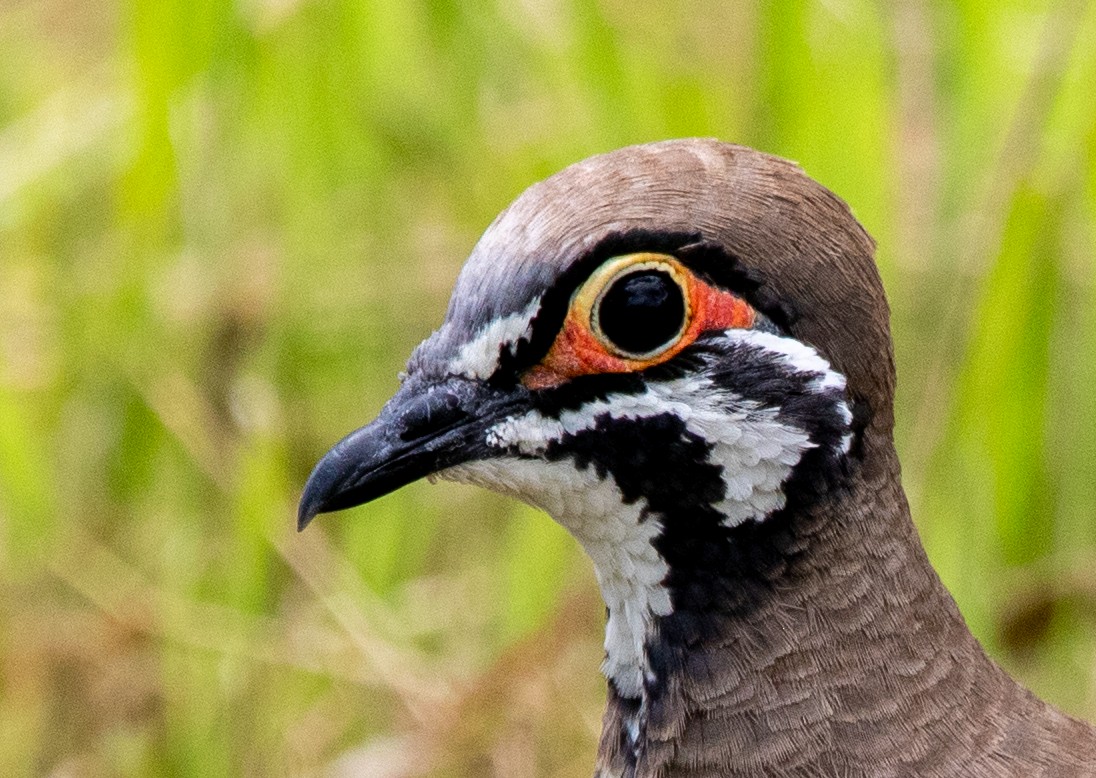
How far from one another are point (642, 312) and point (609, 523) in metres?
0.38

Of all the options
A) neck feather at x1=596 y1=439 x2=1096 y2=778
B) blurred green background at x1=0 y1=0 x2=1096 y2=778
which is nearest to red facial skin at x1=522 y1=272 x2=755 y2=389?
neck feather at x1=596 y1=439 x2=1096 y2=778

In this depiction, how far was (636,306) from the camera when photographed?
241 centimetres

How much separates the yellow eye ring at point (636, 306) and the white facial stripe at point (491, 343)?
79 millimetres

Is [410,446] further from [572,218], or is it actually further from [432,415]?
[572,218]

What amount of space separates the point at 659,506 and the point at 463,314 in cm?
45

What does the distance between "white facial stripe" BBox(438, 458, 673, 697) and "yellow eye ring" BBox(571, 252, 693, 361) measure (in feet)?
0.77

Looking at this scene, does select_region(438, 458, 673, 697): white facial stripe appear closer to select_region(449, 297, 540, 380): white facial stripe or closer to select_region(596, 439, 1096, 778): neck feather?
select_region(596, 439, 1096, 778): neck feather

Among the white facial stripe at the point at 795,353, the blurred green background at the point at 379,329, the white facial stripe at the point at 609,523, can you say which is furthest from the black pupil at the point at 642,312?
the blurred green background at the point at 379,329

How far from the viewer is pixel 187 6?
333 cm

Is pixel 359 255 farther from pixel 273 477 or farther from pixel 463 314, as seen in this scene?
pixel 463 314

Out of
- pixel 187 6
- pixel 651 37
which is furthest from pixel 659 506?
pixel 651 37

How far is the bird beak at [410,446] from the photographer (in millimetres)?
2516

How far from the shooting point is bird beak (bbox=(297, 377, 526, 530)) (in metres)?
2.52

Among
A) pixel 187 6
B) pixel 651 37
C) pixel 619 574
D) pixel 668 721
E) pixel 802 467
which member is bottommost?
pixel 668 721
